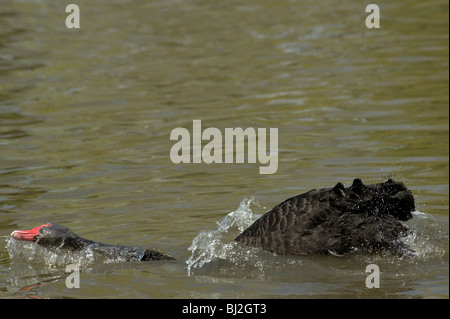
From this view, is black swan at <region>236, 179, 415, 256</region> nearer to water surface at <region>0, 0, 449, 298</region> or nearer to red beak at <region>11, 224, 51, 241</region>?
water surface at <region>0, 0, 449, 298</region>

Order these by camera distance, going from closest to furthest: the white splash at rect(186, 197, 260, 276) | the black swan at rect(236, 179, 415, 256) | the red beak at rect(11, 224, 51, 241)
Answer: the black swan at rect(236, 179, 415, 256) < the red beak at rect(11, 224, 51, 241) < the white splash at rect(186, 197, 260, 276)

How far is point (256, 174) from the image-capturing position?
11.4 m

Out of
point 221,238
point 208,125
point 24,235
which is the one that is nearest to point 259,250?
point 221,238

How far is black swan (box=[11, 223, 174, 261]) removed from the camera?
8523 millimetres

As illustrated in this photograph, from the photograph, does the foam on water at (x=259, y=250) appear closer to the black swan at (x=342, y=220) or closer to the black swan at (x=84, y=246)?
the black swan at (x=342, y=220)

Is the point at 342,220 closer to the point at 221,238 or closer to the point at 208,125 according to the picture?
the point at 221,238

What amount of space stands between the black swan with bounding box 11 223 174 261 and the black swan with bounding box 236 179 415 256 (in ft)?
3.98

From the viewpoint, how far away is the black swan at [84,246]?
852cm

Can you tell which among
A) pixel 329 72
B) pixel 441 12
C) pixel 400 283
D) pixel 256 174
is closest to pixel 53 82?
pixel 329 72

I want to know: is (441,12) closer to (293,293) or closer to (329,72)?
(329,72)

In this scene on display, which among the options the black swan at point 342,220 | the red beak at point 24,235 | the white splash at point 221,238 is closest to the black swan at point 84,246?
the red beak at point 24,235

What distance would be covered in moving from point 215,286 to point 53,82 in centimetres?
1015

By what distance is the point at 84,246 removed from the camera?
8578mm

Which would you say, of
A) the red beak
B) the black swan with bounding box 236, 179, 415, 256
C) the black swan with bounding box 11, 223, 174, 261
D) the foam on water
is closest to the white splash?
the foam on water
